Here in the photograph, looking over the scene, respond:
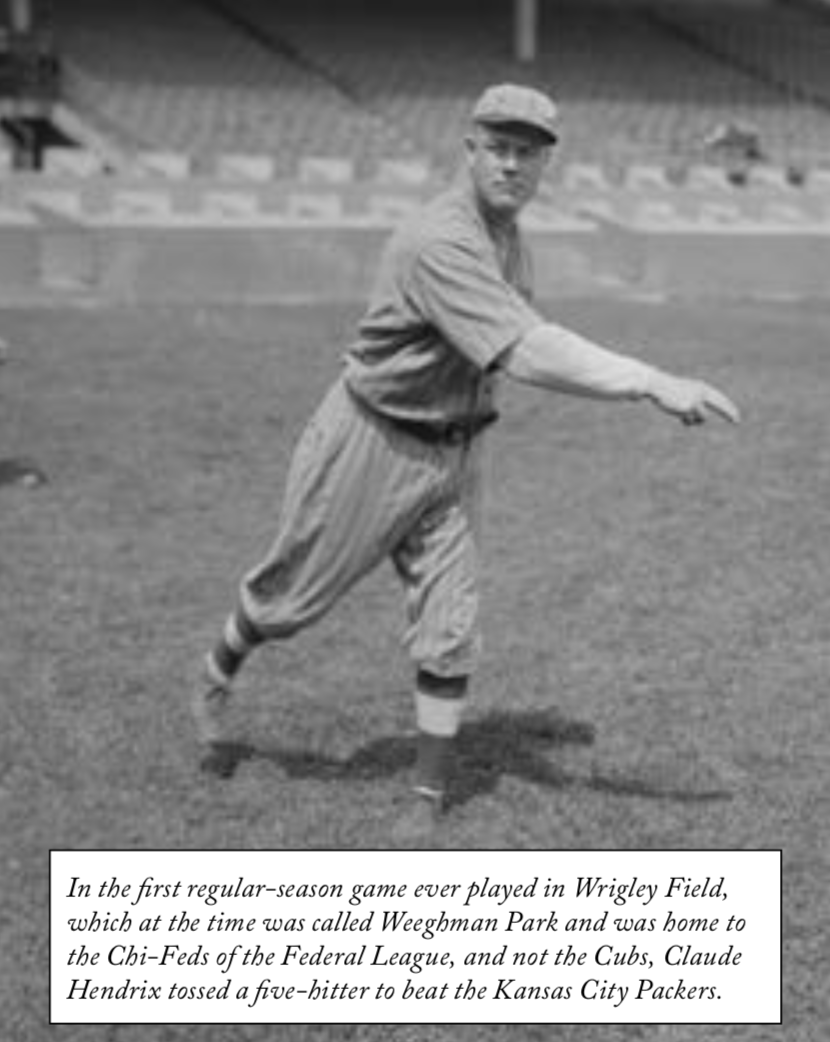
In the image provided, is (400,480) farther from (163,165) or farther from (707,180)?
(707,180)

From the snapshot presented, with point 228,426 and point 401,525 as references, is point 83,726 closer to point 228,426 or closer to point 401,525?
point 401,525

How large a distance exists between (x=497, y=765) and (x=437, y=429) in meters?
1.15

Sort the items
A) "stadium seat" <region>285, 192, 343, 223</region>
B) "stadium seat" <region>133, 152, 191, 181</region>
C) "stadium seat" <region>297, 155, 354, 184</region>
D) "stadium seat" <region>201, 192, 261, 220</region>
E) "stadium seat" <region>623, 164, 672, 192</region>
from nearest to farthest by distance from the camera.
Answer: "stadium seat" <region>201, 192, 261, 220</region> → "stadium seat" <region>285, 192, 343, 223</region> → "stadium seat" <region>297, 155, 354, 184</region> → "stadium seat" <region>623, 164, 672, 192</region> → "stadium seat" <region>133, 152, 191, 181</region>

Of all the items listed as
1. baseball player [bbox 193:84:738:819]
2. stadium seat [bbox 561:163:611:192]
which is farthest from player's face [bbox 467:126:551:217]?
stadium seat [bbox 561:163:611:192]

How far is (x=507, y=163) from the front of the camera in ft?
16.2

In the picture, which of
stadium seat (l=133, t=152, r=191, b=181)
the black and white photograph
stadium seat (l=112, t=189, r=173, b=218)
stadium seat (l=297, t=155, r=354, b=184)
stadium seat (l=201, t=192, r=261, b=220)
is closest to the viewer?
the black and white photograph

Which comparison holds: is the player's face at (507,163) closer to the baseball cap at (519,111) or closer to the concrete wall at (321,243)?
the baseball cap at (519,111)

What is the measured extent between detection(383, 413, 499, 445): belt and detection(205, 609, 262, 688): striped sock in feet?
2.32

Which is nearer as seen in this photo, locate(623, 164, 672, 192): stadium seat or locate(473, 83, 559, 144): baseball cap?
locate(473, 83, 559, 144): baseball cap

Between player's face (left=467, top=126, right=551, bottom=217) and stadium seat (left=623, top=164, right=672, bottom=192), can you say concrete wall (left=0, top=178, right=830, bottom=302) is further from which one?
player's face (left=467, top=126, right=551, bottom=217)

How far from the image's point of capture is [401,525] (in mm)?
5348

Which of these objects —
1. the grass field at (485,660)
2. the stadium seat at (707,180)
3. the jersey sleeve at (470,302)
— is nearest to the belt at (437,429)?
the jersey sleeve at (470,302)

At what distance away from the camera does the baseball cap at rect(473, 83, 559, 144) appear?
4.89 meters

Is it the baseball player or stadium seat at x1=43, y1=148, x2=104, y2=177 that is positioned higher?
the baseball player
